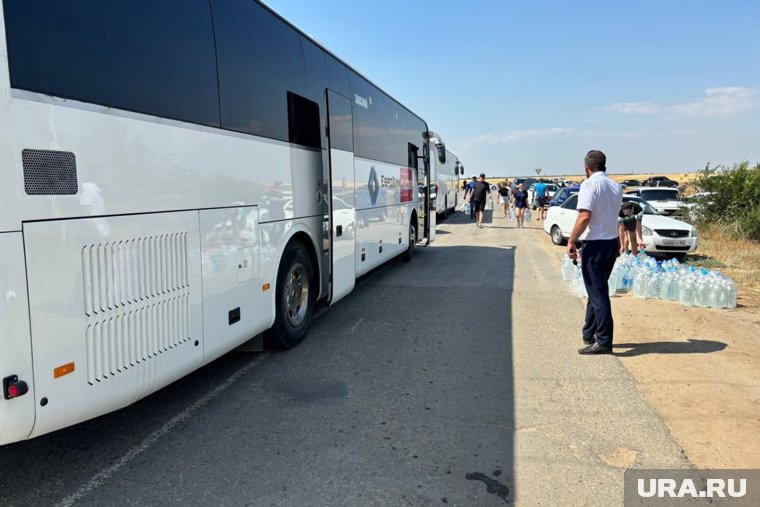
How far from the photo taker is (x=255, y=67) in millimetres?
4949

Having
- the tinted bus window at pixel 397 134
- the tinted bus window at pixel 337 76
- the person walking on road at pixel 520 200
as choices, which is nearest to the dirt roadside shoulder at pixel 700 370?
the tinted bus window at pixel 337 76

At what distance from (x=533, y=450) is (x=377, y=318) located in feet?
12.5

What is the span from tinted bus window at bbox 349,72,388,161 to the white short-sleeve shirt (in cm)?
361

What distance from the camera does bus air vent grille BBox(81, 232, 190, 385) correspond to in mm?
3084

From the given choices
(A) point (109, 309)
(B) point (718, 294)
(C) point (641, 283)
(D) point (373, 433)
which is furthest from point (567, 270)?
(A) point (109, 309)

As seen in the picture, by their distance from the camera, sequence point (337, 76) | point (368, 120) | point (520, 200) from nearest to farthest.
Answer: point (337, 76), point (368, 120), point (520, 200)

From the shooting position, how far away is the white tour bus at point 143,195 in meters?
2.67

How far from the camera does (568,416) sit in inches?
168

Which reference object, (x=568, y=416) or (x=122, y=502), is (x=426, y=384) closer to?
(x=568, y=416)

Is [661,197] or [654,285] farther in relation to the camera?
[661,197]

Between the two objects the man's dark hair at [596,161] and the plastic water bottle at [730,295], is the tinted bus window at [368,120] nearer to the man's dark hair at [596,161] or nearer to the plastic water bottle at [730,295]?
the man's dark hair at [596,161]

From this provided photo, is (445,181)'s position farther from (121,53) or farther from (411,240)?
(121,53)

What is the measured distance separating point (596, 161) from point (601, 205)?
568 mm

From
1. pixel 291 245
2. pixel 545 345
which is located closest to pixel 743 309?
pixel 545 345
